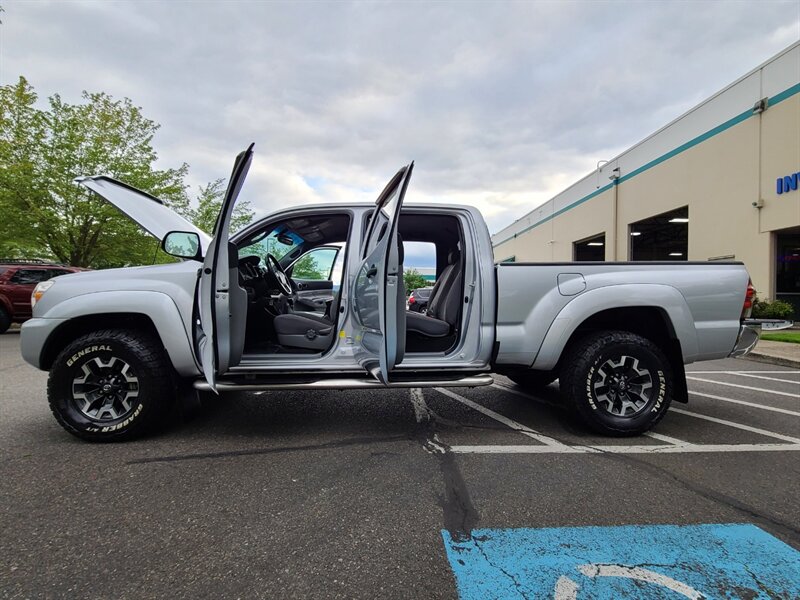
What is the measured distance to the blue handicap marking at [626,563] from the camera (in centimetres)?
170

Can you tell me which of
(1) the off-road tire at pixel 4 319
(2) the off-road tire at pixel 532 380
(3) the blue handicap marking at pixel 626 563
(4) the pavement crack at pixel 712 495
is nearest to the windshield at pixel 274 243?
(2) the off-road tire at pixel 532 380

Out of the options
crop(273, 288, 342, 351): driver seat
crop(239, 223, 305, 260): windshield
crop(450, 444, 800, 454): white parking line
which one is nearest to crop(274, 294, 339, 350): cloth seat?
crop(273, 288, 342, 351): driver seat

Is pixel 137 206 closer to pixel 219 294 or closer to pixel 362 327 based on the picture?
pixel 219 294

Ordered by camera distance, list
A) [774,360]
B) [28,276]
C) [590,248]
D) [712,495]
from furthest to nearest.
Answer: [590,248] < [28,276] < [774,360] < [712,495]

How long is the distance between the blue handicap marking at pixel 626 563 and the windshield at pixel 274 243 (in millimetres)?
2853

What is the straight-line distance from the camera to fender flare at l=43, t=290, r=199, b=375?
3188 mm

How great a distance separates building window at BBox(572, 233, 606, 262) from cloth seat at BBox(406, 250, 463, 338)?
21646mm

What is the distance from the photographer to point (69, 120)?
625 inches

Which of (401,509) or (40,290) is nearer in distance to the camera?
(401,509)

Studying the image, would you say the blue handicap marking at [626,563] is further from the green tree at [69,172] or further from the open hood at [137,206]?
the green tree at [69,172]

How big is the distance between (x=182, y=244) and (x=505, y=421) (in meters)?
3.18

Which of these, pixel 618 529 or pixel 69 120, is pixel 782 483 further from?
pixel 69 120

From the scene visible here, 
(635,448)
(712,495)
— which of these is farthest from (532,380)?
(712,495)

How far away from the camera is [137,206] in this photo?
341cm
